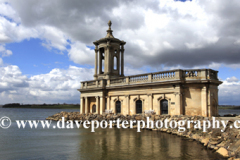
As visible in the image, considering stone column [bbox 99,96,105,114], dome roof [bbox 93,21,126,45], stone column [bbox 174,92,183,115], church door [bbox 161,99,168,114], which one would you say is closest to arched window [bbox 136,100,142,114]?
church door [bbox 161,99,168,114]

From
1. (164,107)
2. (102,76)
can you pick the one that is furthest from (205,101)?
(102,76)

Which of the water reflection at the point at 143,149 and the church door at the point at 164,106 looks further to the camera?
the church door at the point at 164,106

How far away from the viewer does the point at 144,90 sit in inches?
1101

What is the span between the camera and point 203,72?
77.2 feet

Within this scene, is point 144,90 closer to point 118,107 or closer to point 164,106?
point 164,106

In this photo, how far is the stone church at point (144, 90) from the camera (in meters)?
23.8

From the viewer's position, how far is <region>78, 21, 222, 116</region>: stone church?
2380cm

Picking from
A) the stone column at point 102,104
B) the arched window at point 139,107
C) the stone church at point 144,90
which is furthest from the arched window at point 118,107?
the arched window at point 139,107

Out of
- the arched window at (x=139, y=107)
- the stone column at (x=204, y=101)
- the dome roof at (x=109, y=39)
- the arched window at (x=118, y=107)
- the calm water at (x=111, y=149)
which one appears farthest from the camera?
the dome roof at (x=109, y=39)

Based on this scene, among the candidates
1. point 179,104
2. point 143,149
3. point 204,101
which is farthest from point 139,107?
point 143,149

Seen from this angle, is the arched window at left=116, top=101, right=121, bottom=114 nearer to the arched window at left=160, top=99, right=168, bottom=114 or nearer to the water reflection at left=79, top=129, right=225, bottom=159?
the arched window at left=160, top=99, right=168, bottom=114

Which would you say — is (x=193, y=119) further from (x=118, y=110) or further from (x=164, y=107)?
(x=118, y=110)

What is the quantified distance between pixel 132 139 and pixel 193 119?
6392mm

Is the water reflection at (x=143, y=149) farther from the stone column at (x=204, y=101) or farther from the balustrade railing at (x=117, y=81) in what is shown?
the balustrade railing at (x=117, y=81)
